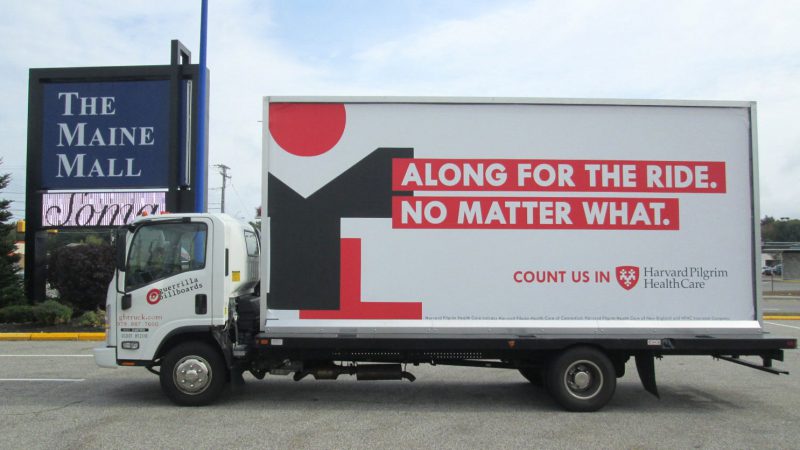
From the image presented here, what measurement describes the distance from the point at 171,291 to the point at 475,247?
11.1 ft

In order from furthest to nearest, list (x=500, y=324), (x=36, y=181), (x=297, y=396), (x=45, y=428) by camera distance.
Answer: (x=36, y=181) < (x=297, y=396) < (x=500, y=324) < (x=45, y=428)

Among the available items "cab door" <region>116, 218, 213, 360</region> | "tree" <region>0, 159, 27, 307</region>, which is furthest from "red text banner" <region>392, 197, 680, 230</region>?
"tree" <region>0, 159, 27, 307</region>

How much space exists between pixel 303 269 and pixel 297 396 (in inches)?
72.0

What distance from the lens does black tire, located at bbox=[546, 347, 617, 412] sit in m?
6.52

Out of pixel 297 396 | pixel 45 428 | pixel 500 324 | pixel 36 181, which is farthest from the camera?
pixel 36 181

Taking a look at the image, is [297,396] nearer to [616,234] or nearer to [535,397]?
[535,397]

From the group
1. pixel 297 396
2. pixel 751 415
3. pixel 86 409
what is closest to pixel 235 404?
pixel 297 396

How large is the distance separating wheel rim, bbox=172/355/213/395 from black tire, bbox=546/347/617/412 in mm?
3789

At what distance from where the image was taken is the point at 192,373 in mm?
6684

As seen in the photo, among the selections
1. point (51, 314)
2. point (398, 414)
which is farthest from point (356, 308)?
point (51, 314)

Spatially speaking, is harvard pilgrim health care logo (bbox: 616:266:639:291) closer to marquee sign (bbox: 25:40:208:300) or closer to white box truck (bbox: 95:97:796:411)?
white box truck (bbox: 95:97:796:411)

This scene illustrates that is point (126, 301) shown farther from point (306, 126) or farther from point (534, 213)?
point (534, 213)

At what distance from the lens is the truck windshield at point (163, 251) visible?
6.68 meters

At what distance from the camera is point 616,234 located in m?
6.60
